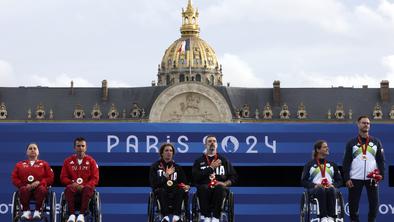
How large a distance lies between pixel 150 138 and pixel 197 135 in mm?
880

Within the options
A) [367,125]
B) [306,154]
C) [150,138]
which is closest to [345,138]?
[306,154]

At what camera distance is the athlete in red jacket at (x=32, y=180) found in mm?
17047

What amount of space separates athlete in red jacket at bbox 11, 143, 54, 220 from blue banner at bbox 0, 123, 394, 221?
2227 mm

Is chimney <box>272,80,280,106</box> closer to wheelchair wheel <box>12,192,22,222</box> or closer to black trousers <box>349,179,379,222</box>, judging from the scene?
black trousers <box>349,179,379,222</box>

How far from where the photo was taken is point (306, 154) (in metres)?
19.6

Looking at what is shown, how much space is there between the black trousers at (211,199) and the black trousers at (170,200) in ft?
1.17

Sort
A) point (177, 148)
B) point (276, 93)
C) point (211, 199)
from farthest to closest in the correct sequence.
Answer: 1. point (276, 93)
2. point (177, 148)
3. point (211, 199)

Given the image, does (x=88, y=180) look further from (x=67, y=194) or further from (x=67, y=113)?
(x=67, y=113)

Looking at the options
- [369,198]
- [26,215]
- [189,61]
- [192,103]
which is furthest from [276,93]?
[26,215]

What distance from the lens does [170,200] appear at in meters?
17.1

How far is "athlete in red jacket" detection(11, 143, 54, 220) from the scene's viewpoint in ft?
55.9

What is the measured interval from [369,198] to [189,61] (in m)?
126

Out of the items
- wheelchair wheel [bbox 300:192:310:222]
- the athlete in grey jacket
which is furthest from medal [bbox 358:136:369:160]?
wheelchair wheel [bbox 300:192:310:222]

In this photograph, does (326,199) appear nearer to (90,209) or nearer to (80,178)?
(90,209)
